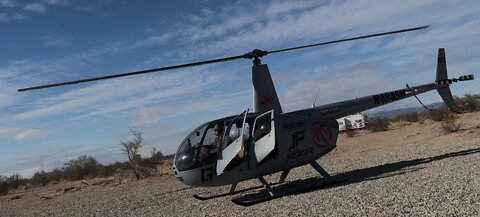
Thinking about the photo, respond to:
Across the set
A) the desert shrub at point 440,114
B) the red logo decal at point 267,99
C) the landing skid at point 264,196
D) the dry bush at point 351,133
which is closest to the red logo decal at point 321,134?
the landing skid at point 264,196

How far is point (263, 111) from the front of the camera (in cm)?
1387

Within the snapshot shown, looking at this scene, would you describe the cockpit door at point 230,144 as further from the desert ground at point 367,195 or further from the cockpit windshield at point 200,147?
the desert ground at point 367,195

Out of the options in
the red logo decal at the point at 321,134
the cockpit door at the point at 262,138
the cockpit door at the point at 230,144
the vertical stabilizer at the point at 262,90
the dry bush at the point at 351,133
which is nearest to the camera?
the cockpit door at the point at 230,144

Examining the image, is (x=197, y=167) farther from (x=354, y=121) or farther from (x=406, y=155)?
(x=354, y=121)

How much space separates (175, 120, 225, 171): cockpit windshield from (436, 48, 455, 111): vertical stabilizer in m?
9.41

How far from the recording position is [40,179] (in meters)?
45.5

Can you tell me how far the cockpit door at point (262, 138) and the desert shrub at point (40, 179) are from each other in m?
35.9

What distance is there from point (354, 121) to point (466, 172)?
115 ft

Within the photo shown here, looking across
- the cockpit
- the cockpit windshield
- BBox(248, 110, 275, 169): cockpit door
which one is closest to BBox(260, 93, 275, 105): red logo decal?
BBox(248, 110, 275, 169): cockpit door

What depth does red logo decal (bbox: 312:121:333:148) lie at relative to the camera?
1395cm

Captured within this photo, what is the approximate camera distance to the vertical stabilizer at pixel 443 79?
17.9m

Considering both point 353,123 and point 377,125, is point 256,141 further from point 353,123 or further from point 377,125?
point 353,123

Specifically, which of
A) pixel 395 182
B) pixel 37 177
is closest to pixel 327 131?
pixel 395 182

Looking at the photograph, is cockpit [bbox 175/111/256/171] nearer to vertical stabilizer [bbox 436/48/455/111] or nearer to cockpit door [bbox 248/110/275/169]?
cockpit door [bbox 248/110/275/169]
